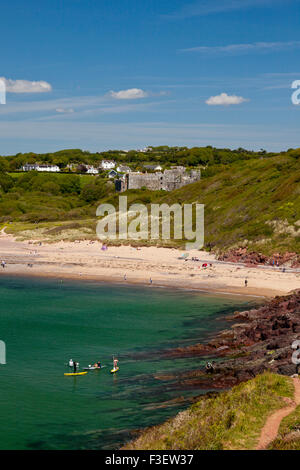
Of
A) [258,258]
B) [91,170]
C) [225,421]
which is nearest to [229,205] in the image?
[258,258]

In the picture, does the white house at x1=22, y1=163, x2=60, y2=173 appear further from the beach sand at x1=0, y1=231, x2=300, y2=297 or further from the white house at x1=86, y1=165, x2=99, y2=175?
the beach sand at x1=0, y1=231, x2=300, y2=297

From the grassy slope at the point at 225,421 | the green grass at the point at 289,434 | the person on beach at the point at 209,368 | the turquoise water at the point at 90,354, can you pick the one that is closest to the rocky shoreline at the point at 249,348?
the person on beach at the point at 209,368

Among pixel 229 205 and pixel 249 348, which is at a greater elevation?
pixel 229 205

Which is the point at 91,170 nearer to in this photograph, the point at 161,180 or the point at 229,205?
the point at 161,180

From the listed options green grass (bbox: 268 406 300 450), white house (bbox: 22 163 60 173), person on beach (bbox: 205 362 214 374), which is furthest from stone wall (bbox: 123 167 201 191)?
green grass (bbox: 268 406 300 450)

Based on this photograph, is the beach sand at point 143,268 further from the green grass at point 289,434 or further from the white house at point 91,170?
the white house at point 91,170

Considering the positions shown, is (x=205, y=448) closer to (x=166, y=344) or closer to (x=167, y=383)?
(x=167, y=383)
